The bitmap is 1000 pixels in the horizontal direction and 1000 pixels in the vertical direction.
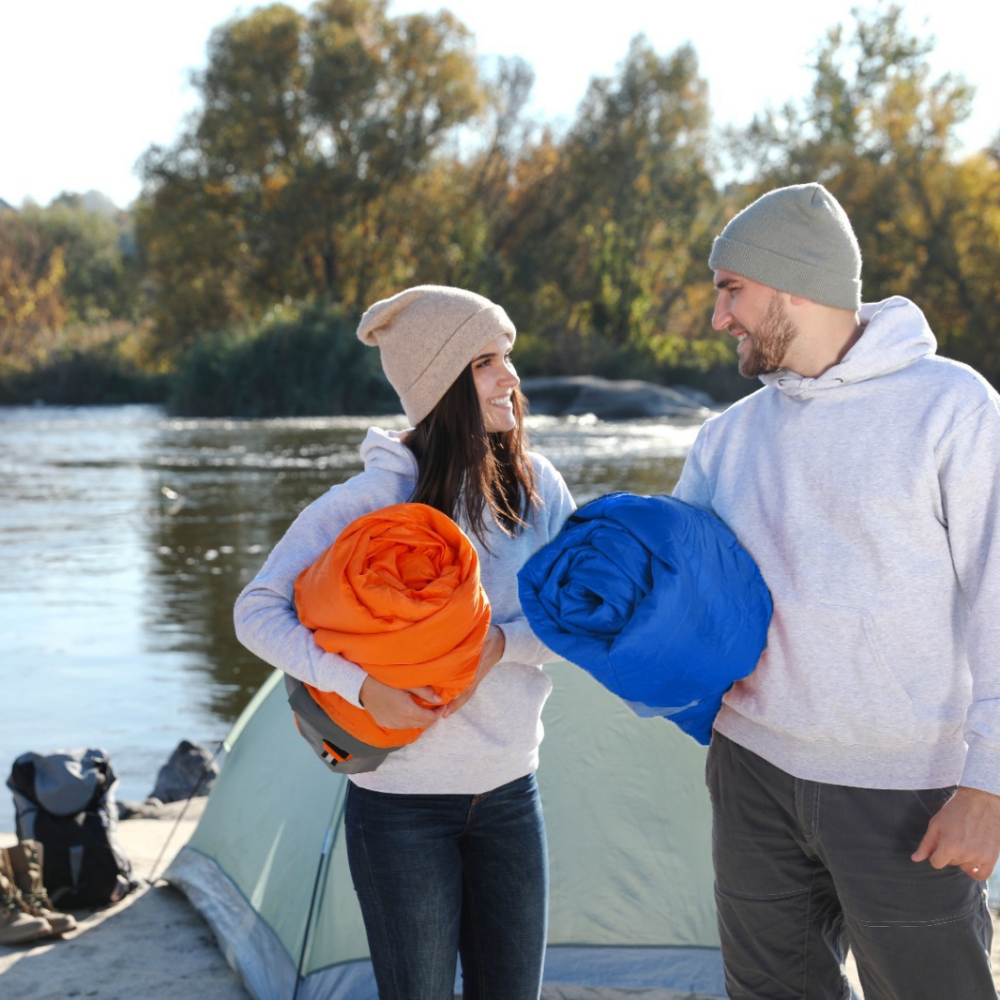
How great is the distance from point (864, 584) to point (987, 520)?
19 centimetres

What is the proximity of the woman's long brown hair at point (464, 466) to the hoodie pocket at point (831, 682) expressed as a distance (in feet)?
1.60

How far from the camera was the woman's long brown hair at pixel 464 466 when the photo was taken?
205 cm

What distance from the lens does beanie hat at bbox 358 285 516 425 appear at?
2.05 meters

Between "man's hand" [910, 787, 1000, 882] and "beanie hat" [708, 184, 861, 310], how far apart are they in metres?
0.74

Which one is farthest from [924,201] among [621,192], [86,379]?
[86,379]

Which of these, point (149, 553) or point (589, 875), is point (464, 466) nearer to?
point (589, 875)

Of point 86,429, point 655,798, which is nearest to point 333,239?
point 86,429

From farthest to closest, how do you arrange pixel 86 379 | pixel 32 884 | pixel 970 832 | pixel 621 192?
pixel 621 192 → pixel 86 379 → pixel 32 884 → pixel 970 832

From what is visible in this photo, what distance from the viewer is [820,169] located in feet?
110

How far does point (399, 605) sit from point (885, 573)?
2.26 ft

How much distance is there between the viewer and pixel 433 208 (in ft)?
117

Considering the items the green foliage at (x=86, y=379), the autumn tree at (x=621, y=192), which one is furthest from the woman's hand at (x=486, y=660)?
the autumn tree at (x=621, y=192)

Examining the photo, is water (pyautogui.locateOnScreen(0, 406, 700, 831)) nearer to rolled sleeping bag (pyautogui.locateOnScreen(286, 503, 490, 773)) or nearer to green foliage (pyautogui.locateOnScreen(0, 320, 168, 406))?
rolled sleeping bag (pyautogui.locateOnScreen(286, 503, 490, 773))

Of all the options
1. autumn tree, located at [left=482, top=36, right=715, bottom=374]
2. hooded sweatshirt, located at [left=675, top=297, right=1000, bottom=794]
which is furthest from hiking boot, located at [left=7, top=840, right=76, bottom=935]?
autumn tree, located at [left=482, top=36, right=715, bottom=374]
